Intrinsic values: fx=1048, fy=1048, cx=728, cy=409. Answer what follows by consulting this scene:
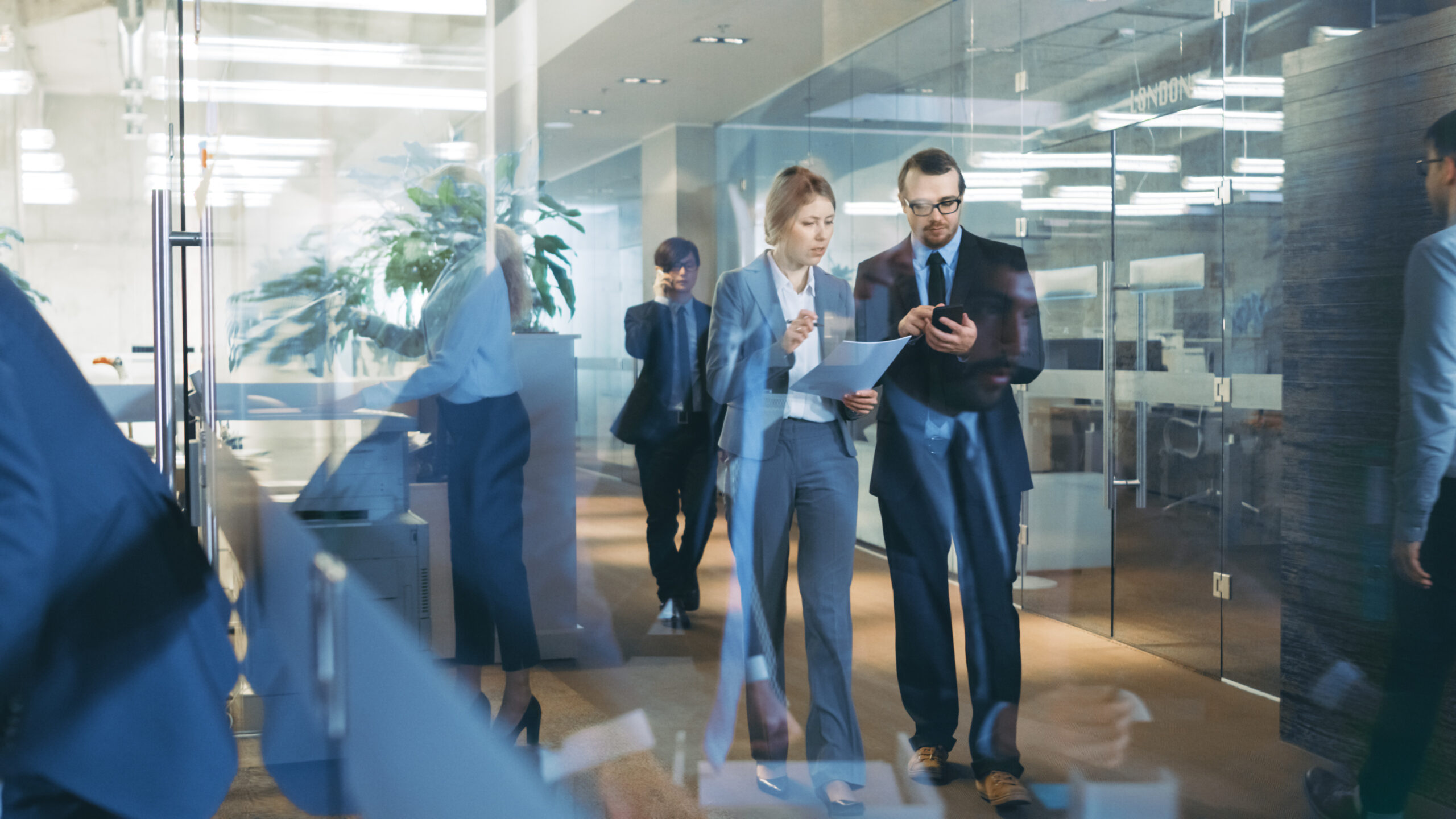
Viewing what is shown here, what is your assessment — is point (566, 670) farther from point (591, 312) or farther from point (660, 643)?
point (591, 312)

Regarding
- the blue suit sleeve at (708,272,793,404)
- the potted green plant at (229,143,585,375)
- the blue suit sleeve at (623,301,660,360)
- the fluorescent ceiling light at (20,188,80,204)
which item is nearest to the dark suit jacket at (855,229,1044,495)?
the blue suit sleeve at (708,272,793,404)

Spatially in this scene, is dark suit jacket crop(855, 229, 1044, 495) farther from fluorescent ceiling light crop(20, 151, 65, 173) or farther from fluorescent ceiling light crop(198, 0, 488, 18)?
fluorescent ceiling light crop(20, 151, 65, 173)

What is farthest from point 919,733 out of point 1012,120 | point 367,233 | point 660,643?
point 367,233

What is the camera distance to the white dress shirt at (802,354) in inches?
43.8

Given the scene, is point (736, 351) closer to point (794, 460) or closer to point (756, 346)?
point (756, 346)

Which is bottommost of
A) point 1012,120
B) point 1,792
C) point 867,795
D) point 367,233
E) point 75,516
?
point 867,795

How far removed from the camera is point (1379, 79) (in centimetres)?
129

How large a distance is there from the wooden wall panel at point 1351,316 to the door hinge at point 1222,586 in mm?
143

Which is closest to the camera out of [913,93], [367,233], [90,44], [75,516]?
[75,516]

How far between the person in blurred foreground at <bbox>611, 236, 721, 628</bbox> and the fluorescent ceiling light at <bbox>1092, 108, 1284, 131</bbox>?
2.11ft

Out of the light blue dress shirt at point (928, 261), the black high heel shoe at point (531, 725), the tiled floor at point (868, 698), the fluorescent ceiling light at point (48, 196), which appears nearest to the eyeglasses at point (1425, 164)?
the light blue dress shirt at point (928, 261)

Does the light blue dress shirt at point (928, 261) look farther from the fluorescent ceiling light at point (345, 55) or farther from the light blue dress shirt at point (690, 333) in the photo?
the fluorescent ceiling light at point (345, 55)

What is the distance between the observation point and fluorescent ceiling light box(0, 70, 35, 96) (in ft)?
12.5

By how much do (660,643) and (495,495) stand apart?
0.26m
